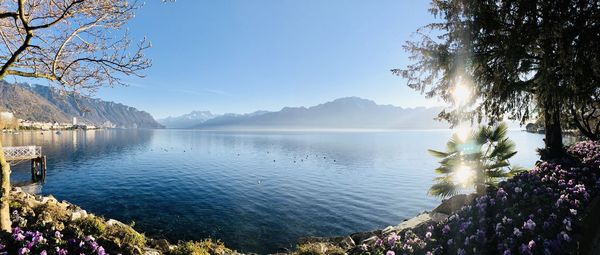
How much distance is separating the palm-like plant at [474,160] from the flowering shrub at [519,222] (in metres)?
2.96

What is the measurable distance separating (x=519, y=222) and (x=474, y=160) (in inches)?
250

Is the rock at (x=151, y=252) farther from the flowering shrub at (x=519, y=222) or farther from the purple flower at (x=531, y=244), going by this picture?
the purple flower at (x=531, y=244)

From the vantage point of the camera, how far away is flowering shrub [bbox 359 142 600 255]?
6.22 metres

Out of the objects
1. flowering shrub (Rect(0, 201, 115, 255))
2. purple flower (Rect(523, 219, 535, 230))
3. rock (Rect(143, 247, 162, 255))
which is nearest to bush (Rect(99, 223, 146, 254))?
rock (Rect(143, 247, 162, 255))

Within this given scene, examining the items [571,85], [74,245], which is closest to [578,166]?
[571,85]

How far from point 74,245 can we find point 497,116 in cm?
1920

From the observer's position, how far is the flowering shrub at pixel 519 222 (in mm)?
6223

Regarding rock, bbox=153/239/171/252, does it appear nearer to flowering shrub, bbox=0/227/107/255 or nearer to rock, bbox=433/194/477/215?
flowering shrub, bbox=0/227/107/255

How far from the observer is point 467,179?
1299cm

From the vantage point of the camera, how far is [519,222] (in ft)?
23.3

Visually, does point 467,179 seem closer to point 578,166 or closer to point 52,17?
point 578,166

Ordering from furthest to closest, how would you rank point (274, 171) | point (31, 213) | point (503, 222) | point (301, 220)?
point (274, 171) → point (301, 220) → point (31, 213) → point (503, 222)

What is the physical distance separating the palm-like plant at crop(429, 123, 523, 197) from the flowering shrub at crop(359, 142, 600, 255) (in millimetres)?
2961

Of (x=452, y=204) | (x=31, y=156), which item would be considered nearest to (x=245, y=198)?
(x=452, y=204)
